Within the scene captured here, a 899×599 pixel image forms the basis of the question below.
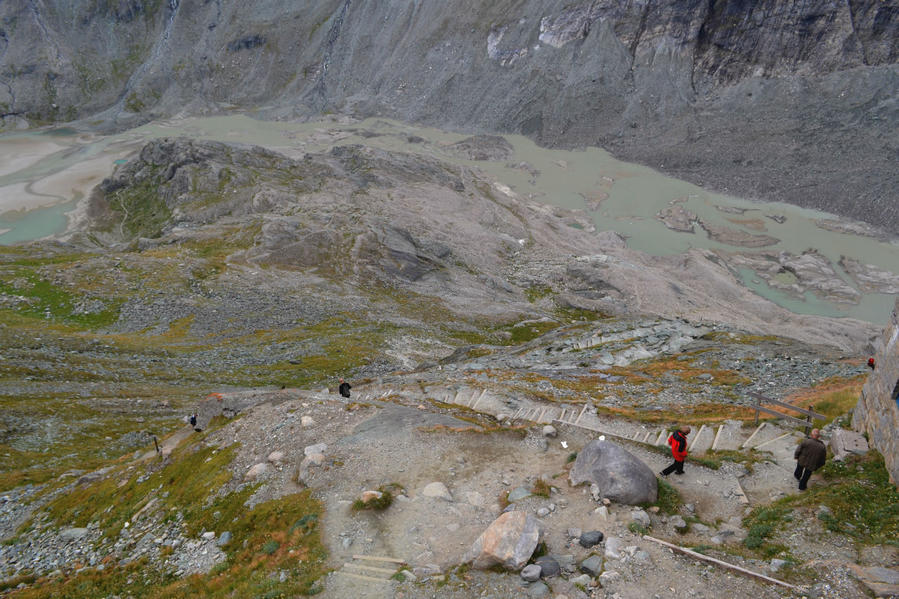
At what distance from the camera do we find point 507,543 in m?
13.4

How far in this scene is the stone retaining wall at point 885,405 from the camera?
1526cm

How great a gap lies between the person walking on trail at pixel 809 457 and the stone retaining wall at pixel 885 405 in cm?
171

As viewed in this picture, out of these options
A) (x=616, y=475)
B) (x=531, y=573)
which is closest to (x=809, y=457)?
(x=616, y=475)

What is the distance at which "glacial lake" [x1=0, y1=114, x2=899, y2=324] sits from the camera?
102625mm

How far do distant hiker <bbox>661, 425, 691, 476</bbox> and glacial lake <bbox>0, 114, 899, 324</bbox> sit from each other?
83.8 meters

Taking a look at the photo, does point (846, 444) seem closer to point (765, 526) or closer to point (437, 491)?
point (765, 526)

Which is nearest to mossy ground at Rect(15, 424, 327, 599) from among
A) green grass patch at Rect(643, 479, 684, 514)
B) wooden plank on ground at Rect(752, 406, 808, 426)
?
green grass patch at Rect(643, 479, 684, 514)

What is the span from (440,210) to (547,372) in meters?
72.2

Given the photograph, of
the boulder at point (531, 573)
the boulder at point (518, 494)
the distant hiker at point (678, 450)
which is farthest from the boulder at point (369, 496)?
the distant hiker at point (678, 450)

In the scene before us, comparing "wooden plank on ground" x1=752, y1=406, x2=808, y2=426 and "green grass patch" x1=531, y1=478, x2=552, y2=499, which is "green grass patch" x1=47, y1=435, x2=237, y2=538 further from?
"wooden plank on ground" x1=752, y1=406, x2=808, y2=426

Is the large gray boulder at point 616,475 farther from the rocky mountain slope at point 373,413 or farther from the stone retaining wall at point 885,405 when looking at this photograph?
the stone retaining wall at point 885,405

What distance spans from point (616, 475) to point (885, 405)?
914 centimetres

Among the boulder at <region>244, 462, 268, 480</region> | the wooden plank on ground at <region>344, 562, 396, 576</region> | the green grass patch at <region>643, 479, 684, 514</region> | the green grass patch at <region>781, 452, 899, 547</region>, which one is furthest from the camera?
the boulder at <region>244, 462, 268, 480</region>

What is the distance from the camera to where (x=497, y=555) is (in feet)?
43.2
